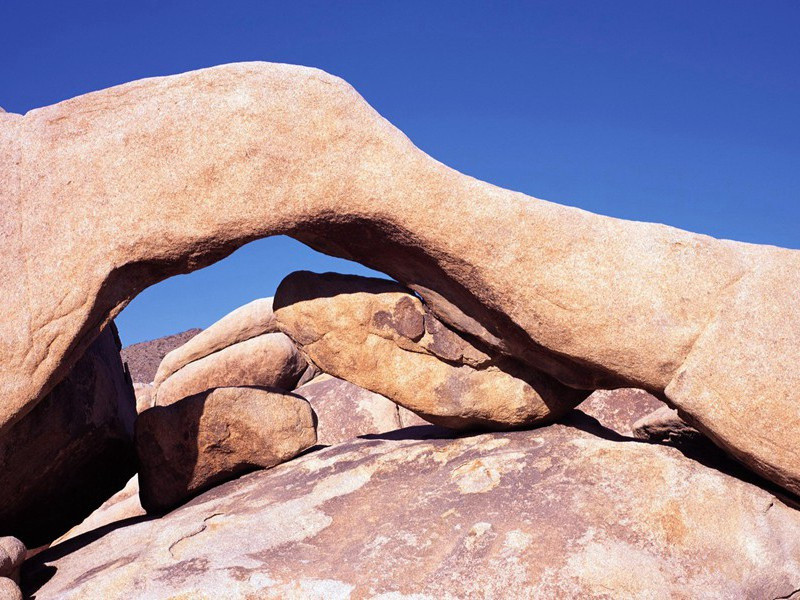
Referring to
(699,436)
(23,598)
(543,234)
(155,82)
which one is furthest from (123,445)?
(699,436)

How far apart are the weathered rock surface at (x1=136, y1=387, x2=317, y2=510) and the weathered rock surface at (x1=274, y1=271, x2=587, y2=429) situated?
2.13 ft

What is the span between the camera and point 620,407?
281 inches

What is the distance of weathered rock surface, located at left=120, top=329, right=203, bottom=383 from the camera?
12852mm

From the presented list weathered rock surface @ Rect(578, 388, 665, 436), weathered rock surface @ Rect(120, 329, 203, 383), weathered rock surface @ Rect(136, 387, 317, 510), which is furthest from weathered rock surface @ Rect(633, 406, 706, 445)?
weathered rock surface @ Rect(120, 329, 203, 383)

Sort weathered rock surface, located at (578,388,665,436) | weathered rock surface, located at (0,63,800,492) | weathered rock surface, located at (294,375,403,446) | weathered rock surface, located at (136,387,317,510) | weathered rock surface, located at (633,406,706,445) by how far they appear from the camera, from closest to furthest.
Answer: weathered rock surface, located at (0,63,800,492) < weathered rock surface, located at (633,406,706,445) < weathered rock surface, located at (136,387,317,510) < weathered rock surface, located at (578,388,665,436) < weathered rock surface, located at (294,375,403,446)

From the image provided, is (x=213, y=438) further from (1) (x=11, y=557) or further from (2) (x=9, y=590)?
(2) (x=9, y=590)

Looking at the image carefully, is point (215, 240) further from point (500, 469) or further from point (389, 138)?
point (500, 469)

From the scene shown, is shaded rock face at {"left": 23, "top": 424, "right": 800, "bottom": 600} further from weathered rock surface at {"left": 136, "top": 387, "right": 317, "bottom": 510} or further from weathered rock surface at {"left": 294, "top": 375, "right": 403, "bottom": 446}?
weathered rock surface at {"left": 294, "top": 375, "right": 403, "bottom": 446}

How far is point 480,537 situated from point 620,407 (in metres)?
3.67

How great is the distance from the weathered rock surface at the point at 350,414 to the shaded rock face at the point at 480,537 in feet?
12.3

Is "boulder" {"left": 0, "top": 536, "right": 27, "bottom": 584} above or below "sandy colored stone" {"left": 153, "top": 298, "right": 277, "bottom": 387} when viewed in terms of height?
below

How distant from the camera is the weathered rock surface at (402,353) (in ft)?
15.1

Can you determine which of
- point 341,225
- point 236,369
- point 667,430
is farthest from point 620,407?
point 236,369

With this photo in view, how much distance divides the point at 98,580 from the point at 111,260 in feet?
4.91
